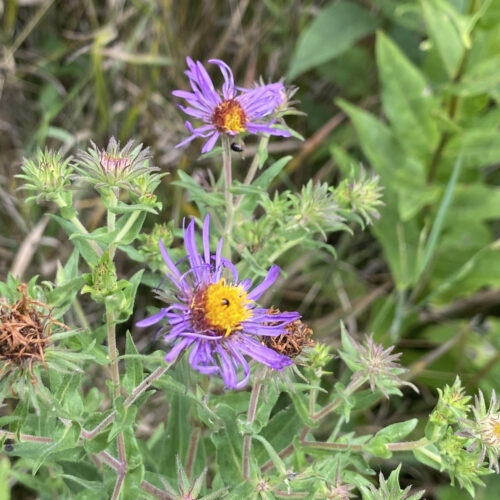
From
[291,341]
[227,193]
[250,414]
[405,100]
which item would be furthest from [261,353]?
[405,100]

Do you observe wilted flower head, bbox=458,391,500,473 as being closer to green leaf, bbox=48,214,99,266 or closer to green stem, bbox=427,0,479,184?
green leaf, bbox=48,214,99,266

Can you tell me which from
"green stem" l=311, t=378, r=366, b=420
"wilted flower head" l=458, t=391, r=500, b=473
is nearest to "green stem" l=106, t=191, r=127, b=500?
"green stem" l=311, t=378, r=366, b=420

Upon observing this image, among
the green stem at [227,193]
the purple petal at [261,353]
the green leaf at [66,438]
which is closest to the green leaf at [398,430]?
the purple petal at [261,353]

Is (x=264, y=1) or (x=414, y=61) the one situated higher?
(x=264, y=1)

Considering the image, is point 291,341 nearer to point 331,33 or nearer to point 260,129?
point 260,129

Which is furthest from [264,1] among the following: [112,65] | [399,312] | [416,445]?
[416,445]

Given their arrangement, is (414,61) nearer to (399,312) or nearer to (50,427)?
(399,312)
